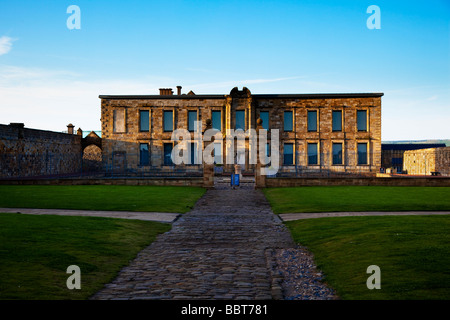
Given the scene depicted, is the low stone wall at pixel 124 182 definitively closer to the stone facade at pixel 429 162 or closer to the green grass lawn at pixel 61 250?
the green grass lawn at pixel 61 250

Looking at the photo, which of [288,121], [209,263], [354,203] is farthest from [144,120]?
[209,263]

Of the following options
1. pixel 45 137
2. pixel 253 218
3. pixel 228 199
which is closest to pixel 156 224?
pixel 253 218

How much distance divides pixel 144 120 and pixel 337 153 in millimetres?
21455

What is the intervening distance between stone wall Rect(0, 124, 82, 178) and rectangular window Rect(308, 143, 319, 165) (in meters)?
25.2

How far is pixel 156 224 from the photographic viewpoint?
1473 centimetres

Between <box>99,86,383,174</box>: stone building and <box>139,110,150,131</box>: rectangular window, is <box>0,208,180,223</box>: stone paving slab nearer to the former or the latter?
<box>99,86,383,174</box>: stone building

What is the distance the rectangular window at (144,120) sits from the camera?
5003cm

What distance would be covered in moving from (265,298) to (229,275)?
154 cm

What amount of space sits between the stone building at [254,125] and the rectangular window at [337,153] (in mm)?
73

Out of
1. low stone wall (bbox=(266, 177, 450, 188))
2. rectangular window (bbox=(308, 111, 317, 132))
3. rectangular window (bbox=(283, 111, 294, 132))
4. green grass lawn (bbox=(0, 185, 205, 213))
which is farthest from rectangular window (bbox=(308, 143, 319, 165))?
green grass lawn (bbox=(0, 185, 205, 213))

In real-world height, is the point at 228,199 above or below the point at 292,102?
below

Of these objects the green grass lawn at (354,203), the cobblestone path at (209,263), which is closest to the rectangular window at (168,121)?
the green grass lawn at (354,203)
